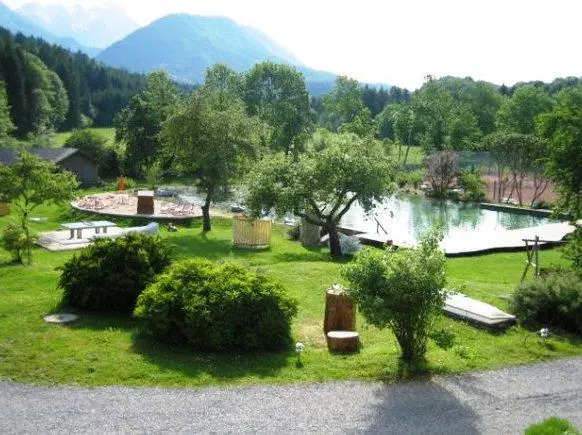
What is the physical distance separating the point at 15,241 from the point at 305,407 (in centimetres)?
1182

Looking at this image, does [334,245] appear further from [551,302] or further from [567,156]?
[551,302]

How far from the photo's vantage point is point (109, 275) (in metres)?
13.4

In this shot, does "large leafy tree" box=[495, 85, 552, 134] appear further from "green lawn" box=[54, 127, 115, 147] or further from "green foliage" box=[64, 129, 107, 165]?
"green lawn" box=[54, 127, 115, 147]

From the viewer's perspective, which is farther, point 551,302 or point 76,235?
point 76,235

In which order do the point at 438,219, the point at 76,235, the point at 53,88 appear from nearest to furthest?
the point at 76,235
the point at 438,219
the point at 53,88

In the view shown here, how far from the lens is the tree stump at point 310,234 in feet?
87.5

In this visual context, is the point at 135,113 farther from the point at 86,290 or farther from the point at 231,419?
the point at 231,419

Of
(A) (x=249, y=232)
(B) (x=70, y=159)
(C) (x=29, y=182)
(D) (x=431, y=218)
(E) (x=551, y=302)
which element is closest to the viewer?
(E) (x=551, y=302)

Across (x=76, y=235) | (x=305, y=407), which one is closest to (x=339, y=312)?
(x=305, y=407)

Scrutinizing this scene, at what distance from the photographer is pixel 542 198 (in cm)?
4834

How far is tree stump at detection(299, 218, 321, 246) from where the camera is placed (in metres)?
26.7

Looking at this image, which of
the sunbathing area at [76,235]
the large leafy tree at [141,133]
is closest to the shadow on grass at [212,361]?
the sunbathing area at [76,235]

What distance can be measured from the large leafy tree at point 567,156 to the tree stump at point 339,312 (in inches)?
353

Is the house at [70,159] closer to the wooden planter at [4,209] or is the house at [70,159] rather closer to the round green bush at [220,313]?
the wooden planter at [4,209]
